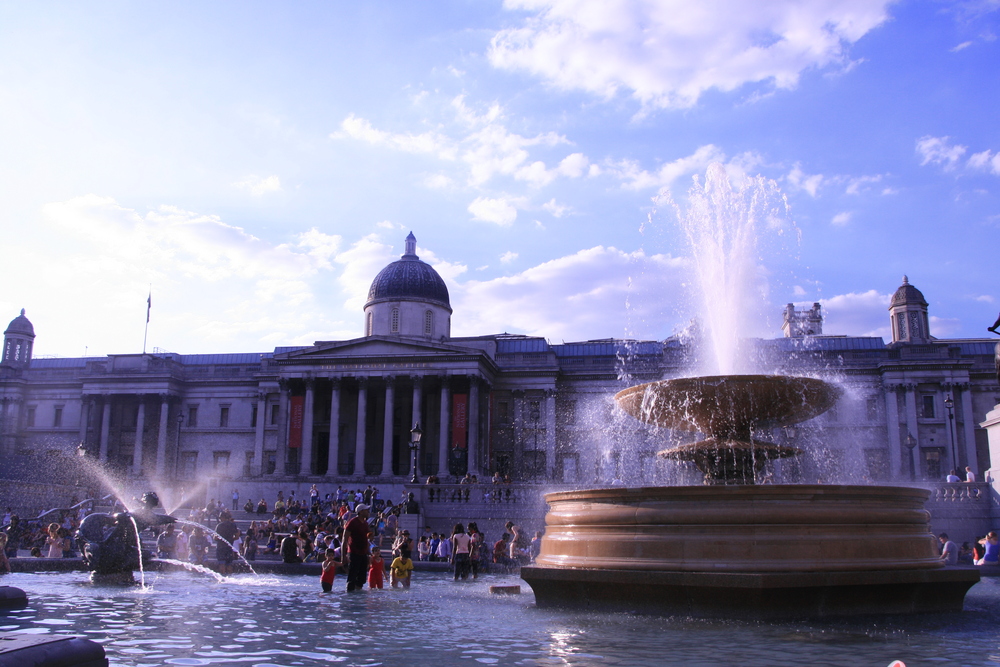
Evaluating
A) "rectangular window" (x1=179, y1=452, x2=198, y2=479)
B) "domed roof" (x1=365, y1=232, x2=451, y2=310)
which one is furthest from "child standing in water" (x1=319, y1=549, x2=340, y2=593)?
"rectangular window" (x1=179, y1=452, x2=198, y2=479)

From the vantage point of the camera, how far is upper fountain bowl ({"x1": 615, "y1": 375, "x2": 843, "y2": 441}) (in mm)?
12625

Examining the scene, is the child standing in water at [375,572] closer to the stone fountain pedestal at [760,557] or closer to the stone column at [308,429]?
the stone fountain pedestal at [760,557]

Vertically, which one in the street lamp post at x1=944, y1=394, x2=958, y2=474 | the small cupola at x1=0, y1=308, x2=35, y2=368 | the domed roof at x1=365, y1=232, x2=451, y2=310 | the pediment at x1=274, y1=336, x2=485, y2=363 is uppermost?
the domed roof at x1=365, y1=232, x2=451, y2=310

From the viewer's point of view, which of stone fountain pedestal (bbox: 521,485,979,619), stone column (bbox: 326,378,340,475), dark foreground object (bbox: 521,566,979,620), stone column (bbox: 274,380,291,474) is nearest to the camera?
dark foreground object (bbox: 521,566,979,620)

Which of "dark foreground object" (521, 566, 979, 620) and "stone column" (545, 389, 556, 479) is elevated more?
"stone column" (545, 389, 556, 479)

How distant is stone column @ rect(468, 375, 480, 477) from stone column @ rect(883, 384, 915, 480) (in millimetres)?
23577

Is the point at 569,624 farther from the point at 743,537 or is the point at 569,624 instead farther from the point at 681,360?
the point at 681,360

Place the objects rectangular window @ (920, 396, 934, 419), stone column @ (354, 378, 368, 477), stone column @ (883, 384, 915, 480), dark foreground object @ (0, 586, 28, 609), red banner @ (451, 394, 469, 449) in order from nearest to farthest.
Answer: dark foreground object @ (0, 586, 28, 609) → red banner @ (451, 394, 469, 449) → stone column @ (883, 384, 915, 480) → stone column @ (354, 378, 368, 477) → rectangular window @ (920, 396, 934, 419)

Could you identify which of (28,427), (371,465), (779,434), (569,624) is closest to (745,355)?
(569,624)

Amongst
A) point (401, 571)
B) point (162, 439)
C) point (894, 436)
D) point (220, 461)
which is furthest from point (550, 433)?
point (401, 571)

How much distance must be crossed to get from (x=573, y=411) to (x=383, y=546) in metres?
27.2

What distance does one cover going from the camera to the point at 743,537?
922cm

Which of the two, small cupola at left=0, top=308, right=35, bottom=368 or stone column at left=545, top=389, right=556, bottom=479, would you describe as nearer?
stone column at left=545, top=389, right=556, bottom=479

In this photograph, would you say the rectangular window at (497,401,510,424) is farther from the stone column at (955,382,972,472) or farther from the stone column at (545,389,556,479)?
the stone column at (955,382,972,472)
